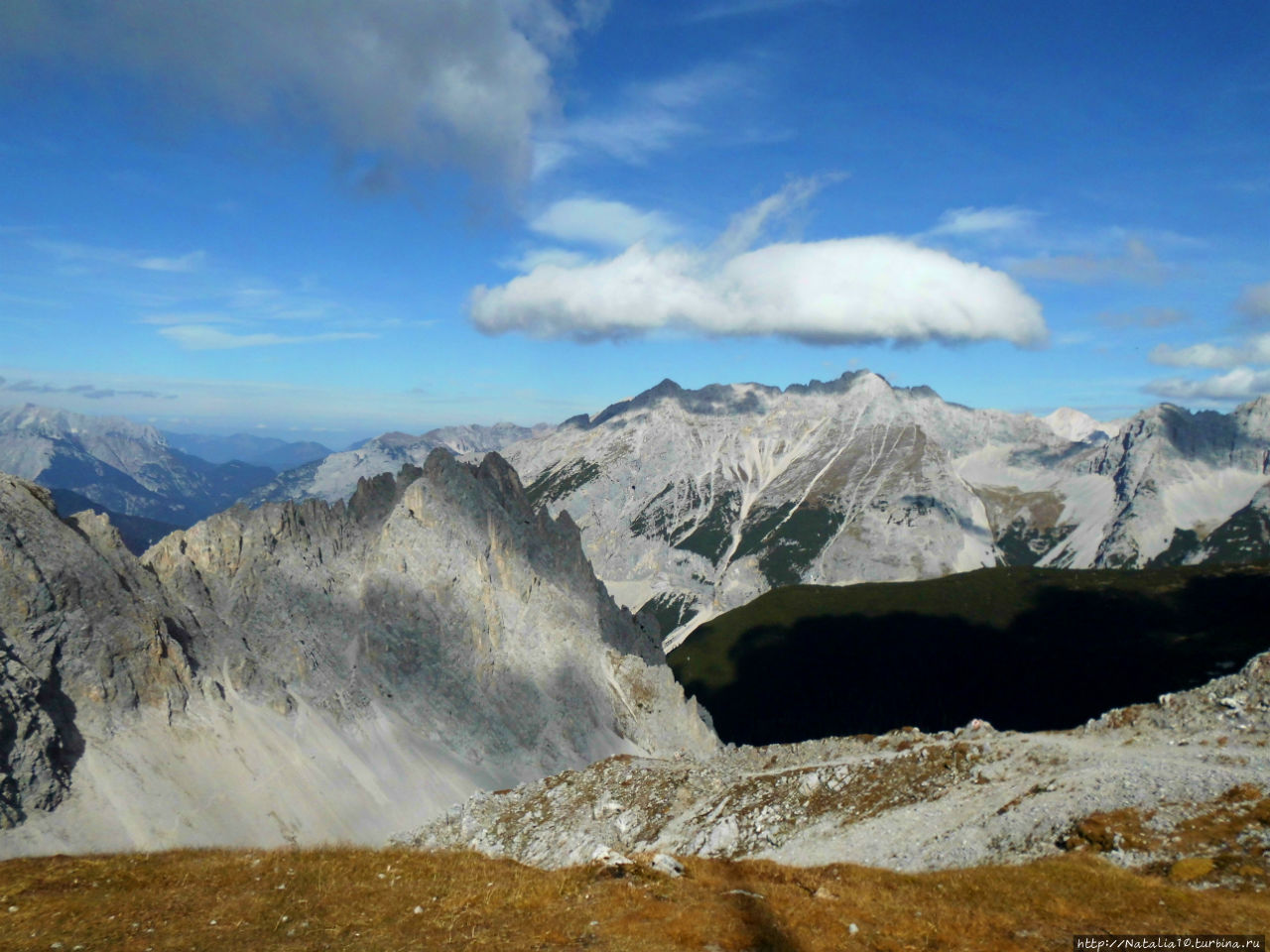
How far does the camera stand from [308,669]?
3907 inches

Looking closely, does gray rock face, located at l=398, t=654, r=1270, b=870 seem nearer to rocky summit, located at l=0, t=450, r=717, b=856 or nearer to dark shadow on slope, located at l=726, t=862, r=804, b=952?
dark shadow on slope, located at l=726, t=862, r=804, b=952

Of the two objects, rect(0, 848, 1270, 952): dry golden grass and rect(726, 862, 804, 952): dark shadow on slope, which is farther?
rect(0, 848, 1270, 952): dry golden grass

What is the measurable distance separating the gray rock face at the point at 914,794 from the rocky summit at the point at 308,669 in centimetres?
2068

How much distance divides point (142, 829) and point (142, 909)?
60442mm

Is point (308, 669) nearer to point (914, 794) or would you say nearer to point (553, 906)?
point (914, 794)

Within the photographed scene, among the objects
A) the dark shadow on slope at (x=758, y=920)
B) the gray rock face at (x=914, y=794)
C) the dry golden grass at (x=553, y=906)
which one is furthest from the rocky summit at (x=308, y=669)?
the dark shadow on slope at (x=758, y=920)

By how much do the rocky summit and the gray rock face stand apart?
20.7 meters

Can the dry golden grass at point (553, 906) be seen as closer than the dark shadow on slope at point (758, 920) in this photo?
No

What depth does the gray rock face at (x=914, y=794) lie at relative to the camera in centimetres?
3491

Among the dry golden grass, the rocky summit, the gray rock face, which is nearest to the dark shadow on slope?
the dry golden grass

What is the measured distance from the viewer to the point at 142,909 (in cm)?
2236

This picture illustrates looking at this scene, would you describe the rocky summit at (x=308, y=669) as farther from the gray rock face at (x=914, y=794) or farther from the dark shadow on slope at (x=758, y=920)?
the dark shadow on slope at (x=758, y=920)

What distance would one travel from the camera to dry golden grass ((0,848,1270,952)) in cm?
2003

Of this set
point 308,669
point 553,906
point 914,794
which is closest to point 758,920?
point 553,906
